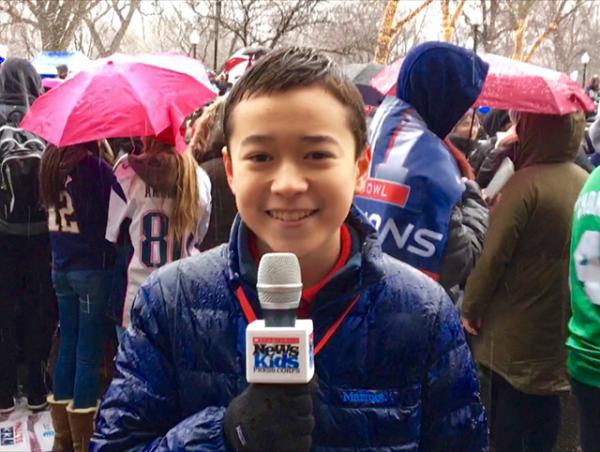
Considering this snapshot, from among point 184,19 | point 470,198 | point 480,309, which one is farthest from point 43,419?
point 184,19

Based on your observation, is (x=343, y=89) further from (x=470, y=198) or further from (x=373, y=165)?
(x=470, y=198)

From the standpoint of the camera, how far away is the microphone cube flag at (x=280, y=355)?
4.34 feet

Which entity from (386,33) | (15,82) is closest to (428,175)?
(15,82)

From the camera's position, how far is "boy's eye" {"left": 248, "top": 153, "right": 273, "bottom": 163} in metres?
1.59

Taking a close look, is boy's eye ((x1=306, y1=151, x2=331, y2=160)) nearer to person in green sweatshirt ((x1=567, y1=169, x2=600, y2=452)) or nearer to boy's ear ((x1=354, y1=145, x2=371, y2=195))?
boy's ear ((x1=354, y1=145, x2=371, y2=195))

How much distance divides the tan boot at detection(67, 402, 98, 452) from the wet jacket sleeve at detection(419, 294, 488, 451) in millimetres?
2866

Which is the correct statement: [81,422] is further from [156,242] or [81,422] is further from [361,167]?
[361,167]

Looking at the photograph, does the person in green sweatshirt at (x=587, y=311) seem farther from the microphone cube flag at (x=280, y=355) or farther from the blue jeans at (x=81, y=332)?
the blue jeans at (x=81, y=332)

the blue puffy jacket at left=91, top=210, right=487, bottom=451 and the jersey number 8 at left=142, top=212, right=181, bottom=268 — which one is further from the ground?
the blue puffy jacket at left=91, top=210, right=487, bottom=451

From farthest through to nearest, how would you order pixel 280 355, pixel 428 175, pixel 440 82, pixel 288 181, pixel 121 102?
pixel 121 102
pixel 440 82
pixel 428 175
pixel 288 181
pixel 280 355

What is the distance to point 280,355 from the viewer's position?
4.35ft

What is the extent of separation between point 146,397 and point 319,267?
0.49 metres

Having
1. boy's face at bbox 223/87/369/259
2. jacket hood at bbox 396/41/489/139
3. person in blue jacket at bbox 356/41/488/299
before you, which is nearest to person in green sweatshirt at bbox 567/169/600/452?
person in blue jacket at bbox 356/41/488/299

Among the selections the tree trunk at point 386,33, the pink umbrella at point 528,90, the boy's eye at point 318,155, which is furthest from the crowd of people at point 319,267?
the tree trunk at point 386,33
